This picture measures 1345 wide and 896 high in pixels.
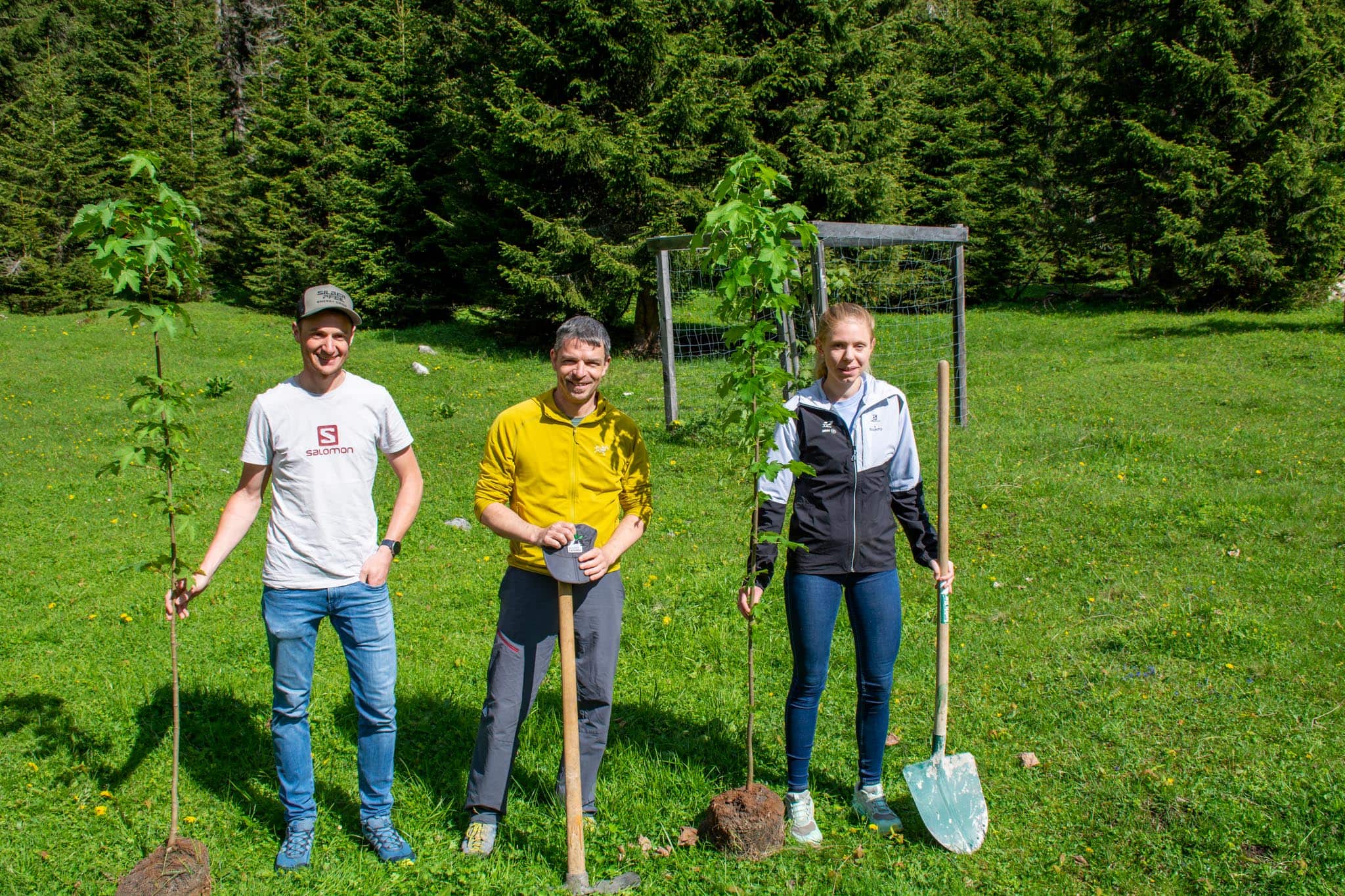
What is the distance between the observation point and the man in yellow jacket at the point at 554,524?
10.7 ft

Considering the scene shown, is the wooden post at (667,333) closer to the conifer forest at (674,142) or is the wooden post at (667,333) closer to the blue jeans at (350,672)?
the conifer forest at (674,142)

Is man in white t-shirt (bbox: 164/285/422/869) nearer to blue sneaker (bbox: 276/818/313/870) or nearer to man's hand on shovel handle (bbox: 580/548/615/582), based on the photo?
blue sneaker (bbox: 276/818/313/870)

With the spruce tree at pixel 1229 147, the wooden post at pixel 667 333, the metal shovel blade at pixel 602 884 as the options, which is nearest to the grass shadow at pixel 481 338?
the wooden post at pixel 667 333

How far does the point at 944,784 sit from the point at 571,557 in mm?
1842

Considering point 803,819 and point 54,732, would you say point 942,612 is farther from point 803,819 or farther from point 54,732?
point 54,732

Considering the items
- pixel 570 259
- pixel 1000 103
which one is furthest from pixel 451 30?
pixel 1000 103

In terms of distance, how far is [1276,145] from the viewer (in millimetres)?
18594

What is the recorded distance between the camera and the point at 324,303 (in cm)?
319

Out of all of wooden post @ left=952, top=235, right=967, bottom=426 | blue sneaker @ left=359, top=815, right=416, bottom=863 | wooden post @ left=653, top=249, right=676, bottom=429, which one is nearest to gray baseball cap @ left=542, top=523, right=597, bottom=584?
blue sneaker @ left=359, top=815, right=416, bottom=863

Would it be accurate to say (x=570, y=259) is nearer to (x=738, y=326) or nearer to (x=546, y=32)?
(x=546, y=32)

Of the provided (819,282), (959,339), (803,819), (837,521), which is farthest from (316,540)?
(959,339)

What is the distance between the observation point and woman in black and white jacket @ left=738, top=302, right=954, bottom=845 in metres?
3.45

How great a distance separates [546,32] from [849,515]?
15.3m

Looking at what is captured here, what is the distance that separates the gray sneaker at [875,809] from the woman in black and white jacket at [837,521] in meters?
0.03
